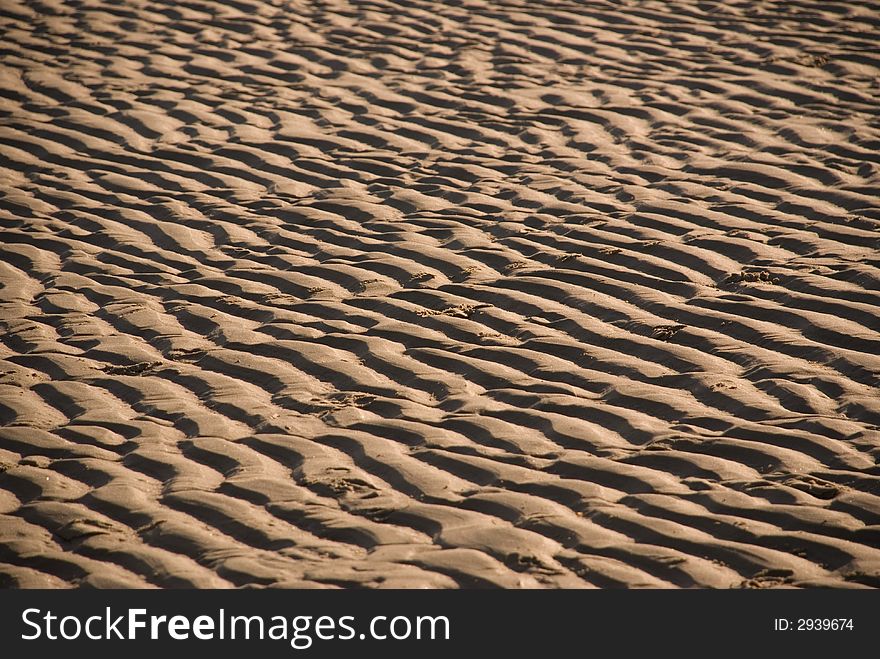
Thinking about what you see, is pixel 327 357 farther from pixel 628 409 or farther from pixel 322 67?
pixel 322 67

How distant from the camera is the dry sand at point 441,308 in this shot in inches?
117

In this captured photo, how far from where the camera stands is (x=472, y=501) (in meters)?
3.11

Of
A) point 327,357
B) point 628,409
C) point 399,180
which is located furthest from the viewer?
point 399,180

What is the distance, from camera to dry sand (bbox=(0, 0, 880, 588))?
9.76 ft

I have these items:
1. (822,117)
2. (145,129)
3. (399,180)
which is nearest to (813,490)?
(399,180)

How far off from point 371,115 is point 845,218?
9.88 ft

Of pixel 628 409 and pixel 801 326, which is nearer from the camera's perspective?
pixel 628 409

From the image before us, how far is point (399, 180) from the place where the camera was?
17.9ft

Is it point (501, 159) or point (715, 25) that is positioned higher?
point (715, 25)

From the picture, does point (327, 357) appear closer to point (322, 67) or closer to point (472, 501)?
point (472, 501)

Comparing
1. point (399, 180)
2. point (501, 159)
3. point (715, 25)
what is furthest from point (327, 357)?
point (715, 25)

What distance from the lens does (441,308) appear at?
424cm

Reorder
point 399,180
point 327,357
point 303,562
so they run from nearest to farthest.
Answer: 1. point 303,562
2. point 327,357
3. point 399,180

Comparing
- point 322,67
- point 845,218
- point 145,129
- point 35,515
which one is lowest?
point 35,515
